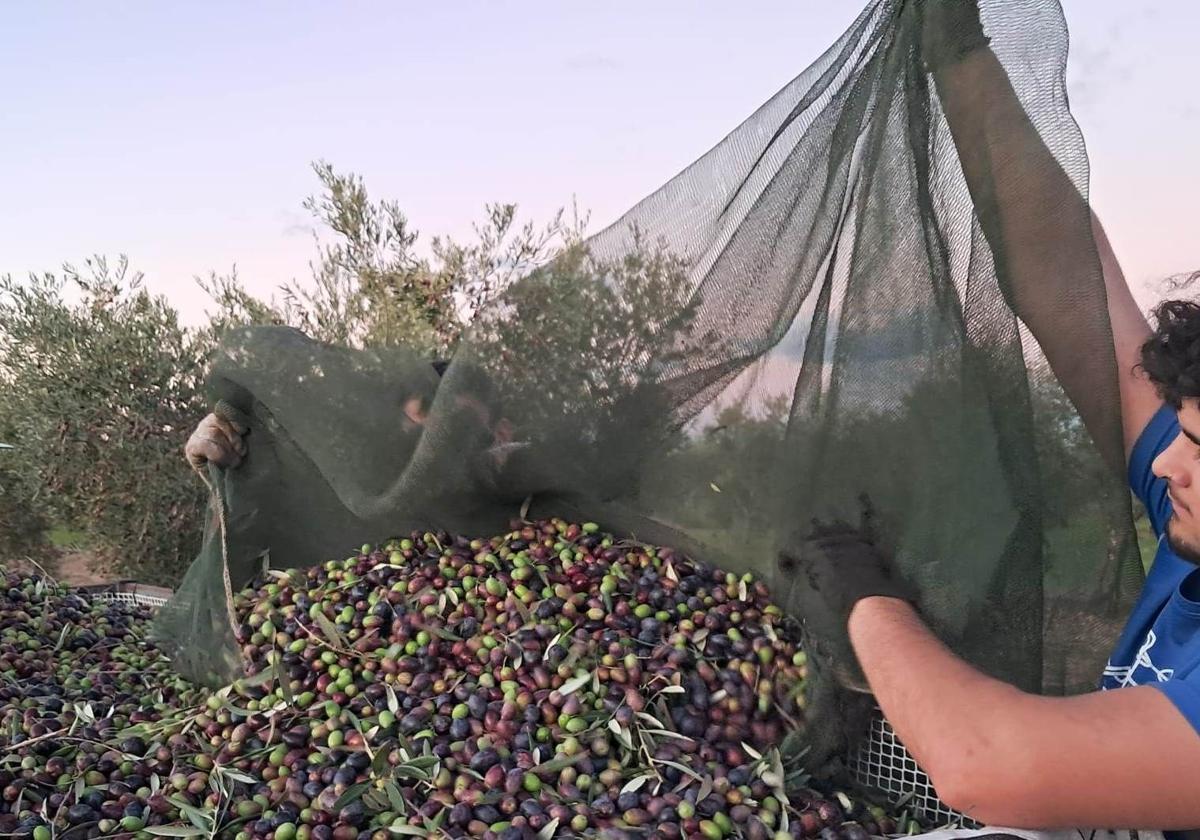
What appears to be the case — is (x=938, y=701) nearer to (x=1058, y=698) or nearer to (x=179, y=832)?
(x=1058, y=698)

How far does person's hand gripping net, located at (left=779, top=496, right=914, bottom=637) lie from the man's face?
1.57 ft

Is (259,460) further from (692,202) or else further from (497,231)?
(497,231)

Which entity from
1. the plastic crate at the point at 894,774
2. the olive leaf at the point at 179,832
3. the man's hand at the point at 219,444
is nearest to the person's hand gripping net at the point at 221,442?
the man's hand at the point at 219,444

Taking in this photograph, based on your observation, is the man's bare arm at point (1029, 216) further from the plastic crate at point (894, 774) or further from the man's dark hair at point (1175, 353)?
the plastic crate at point (894, 774)

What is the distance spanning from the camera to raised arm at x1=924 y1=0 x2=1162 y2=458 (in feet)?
5.40

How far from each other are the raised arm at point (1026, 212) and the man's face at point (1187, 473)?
0.78 ft

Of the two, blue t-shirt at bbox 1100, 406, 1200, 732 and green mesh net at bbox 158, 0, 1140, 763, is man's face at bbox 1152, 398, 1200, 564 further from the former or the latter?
green mesh net at bbox 158, 0, 1140, 763

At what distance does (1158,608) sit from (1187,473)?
1.17ft

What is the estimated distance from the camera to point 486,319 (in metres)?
2.10

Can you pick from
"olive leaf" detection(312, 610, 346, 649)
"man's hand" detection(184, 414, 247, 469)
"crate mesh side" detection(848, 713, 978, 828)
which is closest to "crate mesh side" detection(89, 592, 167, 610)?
"man's hand" detection(184, 414, 247, 469)

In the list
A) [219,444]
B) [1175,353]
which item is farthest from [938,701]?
[219,444]

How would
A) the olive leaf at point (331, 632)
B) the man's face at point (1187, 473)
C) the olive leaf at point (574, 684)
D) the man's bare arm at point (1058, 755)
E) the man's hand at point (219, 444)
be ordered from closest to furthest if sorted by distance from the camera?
the man's bare arm at point (1058, 755), the man's face at point (1187, 473), the olive leaf at point (574, 684), the olive leaf at point (331, 632), the man's hand at point (219, 444)

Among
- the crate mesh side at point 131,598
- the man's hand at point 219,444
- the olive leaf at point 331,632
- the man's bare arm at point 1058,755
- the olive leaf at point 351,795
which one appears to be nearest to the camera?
the man's bare arm at point 1058,755

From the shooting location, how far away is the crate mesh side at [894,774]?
1929 mm
